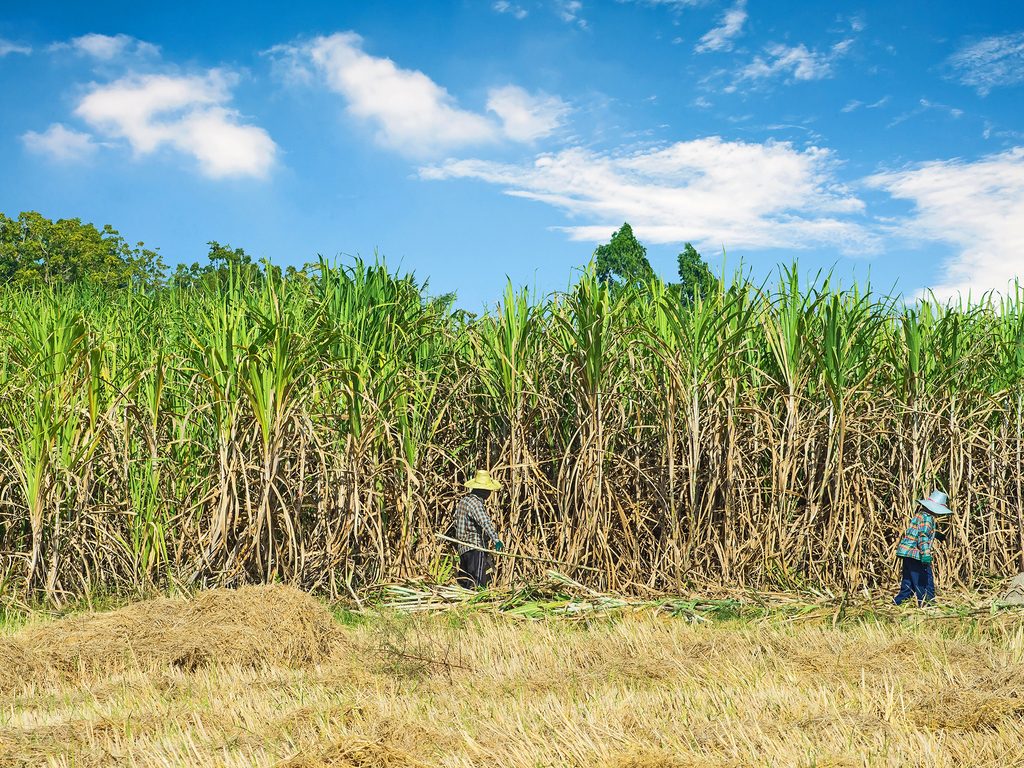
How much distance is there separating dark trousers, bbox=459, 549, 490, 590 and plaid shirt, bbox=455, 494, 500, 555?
0.06 m

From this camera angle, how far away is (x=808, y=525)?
6.23 m

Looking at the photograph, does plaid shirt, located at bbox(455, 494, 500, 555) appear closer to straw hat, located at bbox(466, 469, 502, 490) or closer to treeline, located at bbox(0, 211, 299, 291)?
straw hat, located at bbox(466, 469, 502, 490)

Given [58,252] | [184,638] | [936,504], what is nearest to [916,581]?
[936,504]

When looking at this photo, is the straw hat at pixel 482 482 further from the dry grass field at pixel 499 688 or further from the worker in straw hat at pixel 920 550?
the worker in straw hat at pixel 920 550

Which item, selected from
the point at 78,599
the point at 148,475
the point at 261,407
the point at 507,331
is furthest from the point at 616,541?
the point at 78,599

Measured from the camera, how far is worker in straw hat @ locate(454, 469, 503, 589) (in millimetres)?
6266

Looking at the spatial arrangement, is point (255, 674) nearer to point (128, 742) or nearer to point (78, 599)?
point (128, 742)

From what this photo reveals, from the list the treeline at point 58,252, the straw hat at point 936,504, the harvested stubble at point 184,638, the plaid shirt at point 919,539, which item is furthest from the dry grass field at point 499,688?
the treeline at point 58,252

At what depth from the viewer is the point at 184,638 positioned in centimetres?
462

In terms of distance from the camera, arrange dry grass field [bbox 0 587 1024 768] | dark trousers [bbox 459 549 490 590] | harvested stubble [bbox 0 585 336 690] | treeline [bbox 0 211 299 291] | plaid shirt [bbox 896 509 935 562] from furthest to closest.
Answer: treeline [bbox 0 211 299 291]
dark trousers [bbox 459 549 490 590]
plaid shirt [bbox 896 509 935 562]
harvested stubble [bbox 0 585 336 690]
dry grass field [bbox 0 587 1024 768]

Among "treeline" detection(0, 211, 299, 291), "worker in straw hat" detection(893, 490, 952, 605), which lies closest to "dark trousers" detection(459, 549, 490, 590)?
"worker in straw hat" detection(893, 490, 952, 605)

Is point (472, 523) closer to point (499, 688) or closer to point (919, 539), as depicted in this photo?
point (499, 688)

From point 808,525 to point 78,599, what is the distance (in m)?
4.92

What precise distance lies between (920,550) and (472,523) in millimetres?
3004
